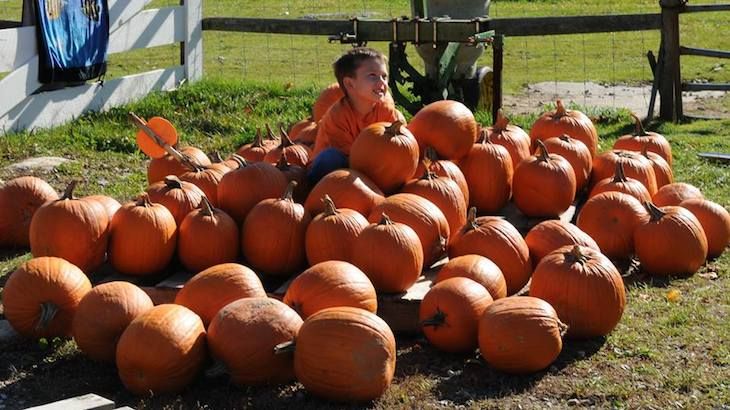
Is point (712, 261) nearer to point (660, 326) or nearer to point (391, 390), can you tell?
point (660, 326)

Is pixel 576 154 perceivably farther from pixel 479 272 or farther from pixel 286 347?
pixel 286 347

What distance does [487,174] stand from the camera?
6.40 meters

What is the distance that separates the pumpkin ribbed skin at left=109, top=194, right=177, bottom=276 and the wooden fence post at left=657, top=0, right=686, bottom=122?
683 centimetres

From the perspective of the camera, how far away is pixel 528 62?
53.0ft

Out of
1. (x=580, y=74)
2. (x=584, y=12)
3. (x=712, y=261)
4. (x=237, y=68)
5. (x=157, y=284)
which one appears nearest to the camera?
(x=157, y=284)

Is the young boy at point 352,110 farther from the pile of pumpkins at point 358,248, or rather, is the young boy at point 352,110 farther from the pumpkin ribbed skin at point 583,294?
the pumpkin ribbed skin at point 583,294

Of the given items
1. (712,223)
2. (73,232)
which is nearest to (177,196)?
(73,232)

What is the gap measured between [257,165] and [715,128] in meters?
6.15

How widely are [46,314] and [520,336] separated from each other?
2208 mm

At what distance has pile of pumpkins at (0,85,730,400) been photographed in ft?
15.0

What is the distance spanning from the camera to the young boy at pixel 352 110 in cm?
629

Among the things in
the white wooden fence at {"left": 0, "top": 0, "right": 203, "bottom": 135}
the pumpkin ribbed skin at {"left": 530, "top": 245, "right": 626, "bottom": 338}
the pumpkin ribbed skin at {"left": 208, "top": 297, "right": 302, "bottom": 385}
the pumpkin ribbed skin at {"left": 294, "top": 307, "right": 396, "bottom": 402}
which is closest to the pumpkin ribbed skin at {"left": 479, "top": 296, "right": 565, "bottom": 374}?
the pumpkin ribbed skin at {"left": 530, "top": 245, "right": 626, "bottom": 338}

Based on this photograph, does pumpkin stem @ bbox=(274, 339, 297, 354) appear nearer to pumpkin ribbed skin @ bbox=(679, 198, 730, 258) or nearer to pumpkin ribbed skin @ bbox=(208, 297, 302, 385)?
pumpkin ribbed skin @ bbox=(208, 297, 302, 385)

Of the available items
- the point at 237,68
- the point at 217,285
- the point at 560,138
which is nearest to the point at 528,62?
the point at 237,68
